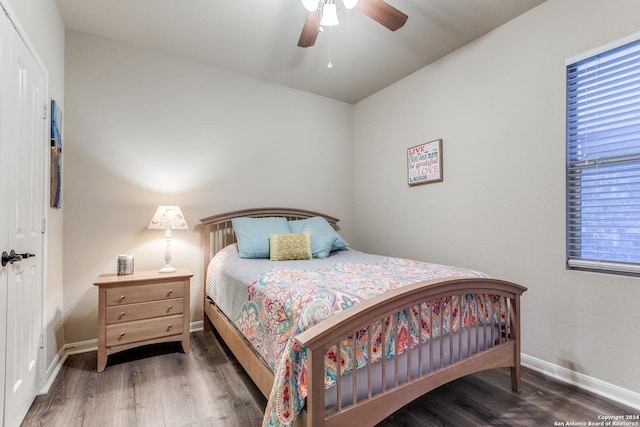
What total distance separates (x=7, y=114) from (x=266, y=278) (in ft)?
4.95

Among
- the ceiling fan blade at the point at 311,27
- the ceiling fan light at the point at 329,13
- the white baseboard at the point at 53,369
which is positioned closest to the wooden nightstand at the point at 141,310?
the white baseboard at the point at 53,369

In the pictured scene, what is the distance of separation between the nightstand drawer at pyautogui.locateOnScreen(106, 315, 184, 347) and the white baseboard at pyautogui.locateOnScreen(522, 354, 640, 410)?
2.72 meters

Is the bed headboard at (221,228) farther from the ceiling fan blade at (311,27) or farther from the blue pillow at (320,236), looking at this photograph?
the ceiling fan blade at (311,27)

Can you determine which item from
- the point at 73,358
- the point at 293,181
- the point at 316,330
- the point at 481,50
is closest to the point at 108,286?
the point at 73,358

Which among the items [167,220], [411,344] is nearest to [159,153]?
[167,220]

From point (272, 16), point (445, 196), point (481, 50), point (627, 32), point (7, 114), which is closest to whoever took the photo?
point (7, 114)

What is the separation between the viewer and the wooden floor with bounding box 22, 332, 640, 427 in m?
1.64

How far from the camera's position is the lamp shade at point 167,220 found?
255 centimetres

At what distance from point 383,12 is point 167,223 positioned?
2.24m

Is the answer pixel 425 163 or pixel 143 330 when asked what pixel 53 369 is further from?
pixel 425 163

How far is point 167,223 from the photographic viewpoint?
2.56 metres

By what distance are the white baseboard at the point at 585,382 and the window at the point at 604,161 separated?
0.71m

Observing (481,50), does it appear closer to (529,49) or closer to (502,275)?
(529,49)

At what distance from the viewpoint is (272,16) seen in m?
2.35
